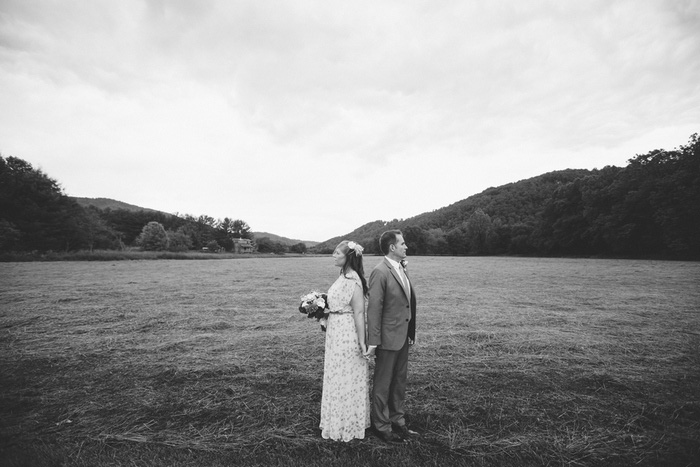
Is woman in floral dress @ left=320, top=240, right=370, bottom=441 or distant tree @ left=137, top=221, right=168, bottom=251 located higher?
distant tree @ left=137, top=221, right=168, bottom=251

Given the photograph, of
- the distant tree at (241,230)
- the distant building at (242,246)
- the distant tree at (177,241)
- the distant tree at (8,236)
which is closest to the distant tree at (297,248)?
the distant building at (242,246)

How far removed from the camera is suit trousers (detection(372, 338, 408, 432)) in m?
3.84

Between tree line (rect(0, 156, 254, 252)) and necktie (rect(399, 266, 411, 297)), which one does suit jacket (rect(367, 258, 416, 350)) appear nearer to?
necktie (rect(399, 266, 411, 297))

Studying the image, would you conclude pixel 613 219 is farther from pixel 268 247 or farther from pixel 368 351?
pixel 268 247

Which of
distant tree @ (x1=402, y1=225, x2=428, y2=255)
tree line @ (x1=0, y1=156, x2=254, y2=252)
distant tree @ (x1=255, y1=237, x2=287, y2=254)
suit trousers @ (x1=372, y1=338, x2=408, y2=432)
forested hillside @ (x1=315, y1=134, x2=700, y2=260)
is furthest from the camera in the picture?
distant tree @ (x1=255, y1=237, x2=287, y2=254)

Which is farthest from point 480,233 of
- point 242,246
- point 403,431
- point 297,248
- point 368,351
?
point 242,246

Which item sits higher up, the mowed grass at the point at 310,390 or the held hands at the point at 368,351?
the held hands at the point at 368,351

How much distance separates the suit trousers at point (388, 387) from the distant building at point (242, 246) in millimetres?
123808

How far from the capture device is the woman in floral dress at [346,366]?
12.3ft

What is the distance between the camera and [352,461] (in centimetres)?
329

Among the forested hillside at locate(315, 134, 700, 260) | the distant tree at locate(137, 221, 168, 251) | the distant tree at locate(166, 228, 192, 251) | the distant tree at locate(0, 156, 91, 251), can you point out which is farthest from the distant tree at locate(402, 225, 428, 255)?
the distant tree at locate(0, 156, 91, 251)

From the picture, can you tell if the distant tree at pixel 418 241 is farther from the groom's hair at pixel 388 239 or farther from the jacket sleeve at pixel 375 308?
the jacket sleeve at pixel 375 308

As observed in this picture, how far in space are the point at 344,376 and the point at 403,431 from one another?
1067mm

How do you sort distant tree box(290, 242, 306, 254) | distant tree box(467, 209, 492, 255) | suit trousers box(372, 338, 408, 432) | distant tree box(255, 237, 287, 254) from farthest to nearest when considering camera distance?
distant tree box(290, 242, 306, 254) → distant tree box(255, 237, 287, 254) → distant tree box(467, 209, 492, 255) → suit trousers box(372, 338, 408, 432)
